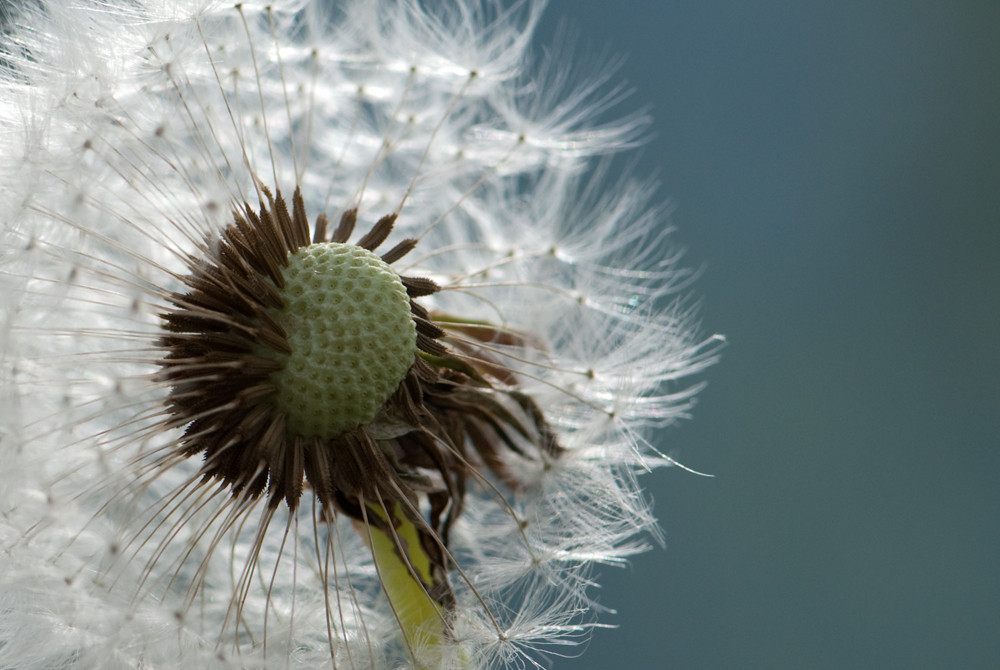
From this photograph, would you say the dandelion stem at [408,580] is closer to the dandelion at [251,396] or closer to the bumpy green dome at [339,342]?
the dandelion at [251,396]

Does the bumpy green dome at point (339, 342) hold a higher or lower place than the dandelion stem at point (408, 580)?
higher

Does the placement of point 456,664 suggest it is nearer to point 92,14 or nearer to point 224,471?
point 224,471

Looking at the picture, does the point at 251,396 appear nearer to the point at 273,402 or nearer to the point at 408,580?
the point at 273,402

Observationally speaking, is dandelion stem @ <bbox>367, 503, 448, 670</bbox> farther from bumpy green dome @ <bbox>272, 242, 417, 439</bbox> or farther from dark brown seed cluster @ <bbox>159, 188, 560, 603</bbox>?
bumpy green dome @ <bbox>272, 242, 417, 439</bbox>

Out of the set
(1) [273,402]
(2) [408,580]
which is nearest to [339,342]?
(1) [273,402]

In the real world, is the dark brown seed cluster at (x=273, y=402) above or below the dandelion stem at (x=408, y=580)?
above

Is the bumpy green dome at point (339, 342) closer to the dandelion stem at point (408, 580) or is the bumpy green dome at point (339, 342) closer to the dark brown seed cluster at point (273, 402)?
the dark brown seed cluster at point (273, 402)

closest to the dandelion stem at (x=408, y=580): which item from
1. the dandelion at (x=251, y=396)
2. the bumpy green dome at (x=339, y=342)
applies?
the dandelion at (x=251, y=396)

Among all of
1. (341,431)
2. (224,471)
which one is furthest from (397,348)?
(224,471)
